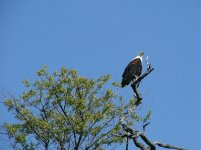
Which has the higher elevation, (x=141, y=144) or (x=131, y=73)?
(x=131, y=73)

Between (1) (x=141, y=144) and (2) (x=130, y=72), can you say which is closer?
(1) (x=141, y=144)

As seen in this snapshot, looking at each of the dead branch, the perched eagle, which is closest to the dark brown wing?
the perched eagle

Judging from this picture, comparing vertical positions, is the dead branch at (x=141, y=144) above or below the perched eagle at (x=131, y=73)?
below

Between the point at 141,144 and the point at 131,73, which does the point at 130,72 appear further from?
the point at 141,144

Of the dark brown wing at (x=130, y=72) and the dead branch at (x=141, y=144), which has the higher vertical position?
the dark brown wing at (x=130, y=72)

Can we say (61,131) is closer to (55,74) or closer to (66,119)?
(66,119)

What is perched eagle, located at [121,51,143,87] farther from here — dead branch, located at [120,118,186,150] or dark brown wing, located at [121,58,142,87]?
dead branch, located at [120,118,186,150]

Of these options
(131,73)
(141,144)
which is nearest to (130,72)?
(131,73)

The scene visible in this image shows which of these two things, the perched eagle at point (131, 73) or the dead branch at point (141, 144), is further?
the perched eagle at point (131, 73)

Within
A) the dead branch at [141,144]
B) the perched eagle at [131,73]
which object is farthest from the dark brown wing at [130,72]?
the dead branch at [141,144]

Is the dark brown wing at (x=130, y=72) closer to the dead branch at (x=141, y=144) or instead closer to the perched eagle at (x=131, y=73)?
the perched eagle at (x=131, y=73)

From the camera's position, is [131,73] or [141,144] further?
[131,73]

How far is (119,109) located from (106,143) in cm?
136

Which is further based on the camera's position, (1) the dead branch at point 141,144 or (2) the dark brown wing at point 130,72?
(2) the dark brown wing at point 130,72
